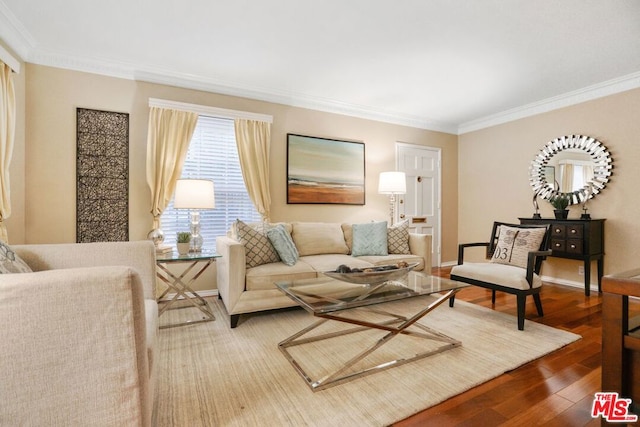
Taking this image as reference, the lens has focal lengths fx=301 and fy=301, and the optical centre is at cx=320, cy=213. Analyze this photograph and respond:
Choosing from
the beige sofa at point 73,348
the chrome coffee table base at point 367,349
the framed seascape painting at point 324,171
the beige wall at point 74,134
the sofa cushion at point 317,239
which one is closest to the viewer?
the beige sofa at point 73,348

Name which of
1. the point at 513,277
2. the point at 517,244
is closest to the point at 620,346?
the point at 513,277

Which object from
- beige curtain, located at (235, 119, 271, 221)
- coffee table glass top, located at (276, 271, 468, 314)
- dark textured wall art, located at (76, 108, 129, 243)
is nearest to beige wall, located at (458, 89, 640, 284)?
coffee table glass top, located at (276, 271, 468, 314)

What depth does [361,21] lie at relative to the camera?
248 centimetres

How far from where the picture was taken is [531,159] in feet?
14.7

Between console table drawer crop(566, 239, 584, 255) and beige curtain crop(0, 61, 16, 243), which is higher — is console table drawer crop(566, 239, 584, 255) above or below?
below

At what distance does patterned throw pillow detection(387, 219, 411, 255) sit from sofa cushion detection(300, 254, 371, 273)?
0.56m

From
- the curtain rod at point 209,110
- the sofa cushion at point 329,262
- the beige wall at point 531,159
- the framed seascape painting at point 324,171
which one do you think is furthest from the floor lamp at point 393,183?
the beige wall at point 531,159

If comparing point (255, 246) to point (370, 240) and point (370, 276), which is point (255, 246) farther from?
point (370, 240)

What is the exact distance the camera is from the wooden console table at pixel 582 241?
11.6ft

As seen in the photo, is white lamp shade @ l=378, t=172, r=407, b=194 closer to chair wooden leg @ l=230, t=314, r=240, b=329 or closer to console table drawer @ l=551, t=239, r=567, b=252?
console table drawer @ l=551, t=239, r=567, b=252

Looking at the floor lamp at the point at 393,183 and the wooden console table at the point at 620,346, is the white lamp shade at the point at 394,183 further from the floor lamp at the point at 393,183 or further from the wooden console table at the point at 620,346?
the wooden console table at the point at 620,346

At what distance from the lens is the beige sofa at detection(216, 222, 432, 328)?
2594 millimetres

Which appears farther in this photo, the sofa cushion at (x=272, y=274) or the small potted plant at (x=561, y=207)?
the small potted plant at (x=561, y=207)

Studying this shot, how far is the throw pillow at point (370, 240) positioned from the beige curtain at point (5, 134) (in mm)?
3240
